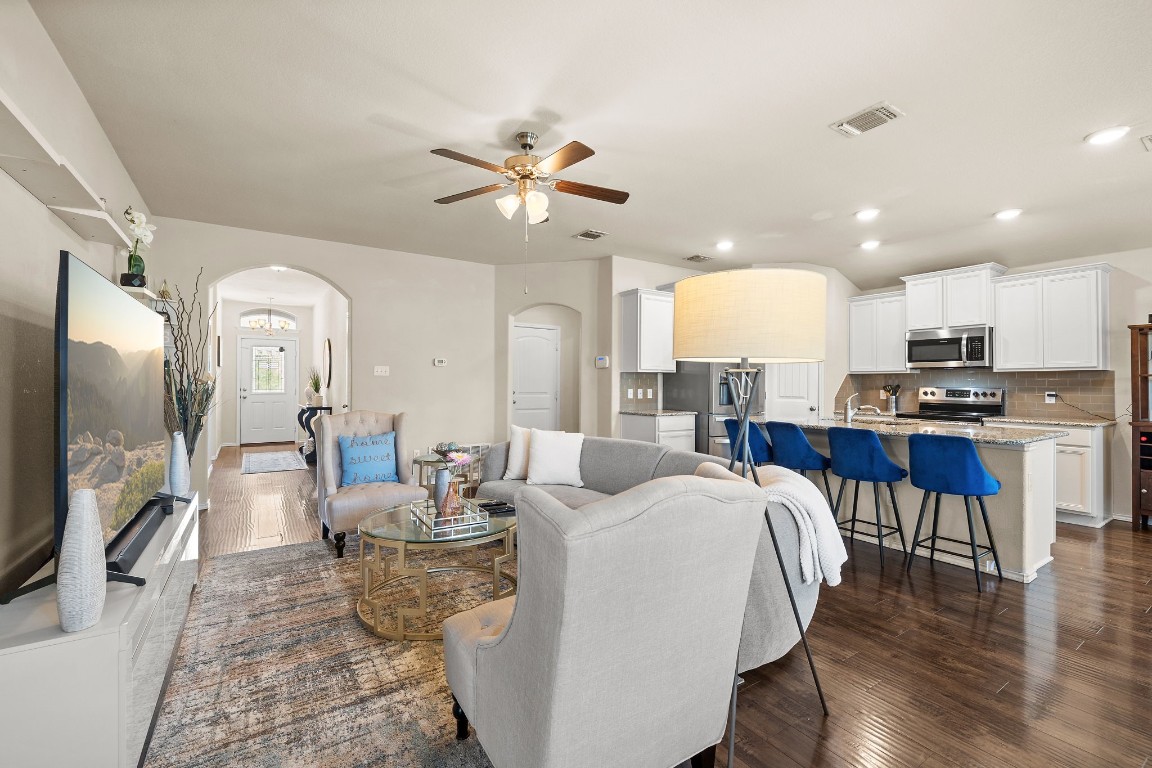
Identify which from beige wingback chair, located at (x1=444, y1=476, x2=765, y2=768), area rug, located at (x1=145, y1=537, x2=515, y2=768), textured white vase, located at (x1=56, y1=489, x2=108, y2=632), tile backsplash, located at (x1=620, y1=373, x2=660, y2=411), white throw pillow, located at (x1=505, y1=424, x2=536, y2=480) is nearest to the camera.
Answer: beige wingback chair, located at (x1=444, y1=476, x2=765, y2=768)

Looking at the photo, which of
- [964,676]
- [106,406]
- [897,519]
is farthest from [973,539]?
[106,406]

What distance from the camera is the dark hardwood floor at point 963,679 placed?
1833mm

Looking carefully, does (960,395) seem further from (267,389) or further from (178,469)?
(267,389)

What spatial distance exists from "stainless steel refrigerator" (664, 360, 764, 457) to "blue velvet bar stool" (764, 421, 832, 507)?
165cm

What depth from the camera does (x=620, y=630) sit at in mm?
1304

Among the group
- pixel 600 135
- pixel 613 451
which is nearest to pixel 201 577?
pixel 613 451

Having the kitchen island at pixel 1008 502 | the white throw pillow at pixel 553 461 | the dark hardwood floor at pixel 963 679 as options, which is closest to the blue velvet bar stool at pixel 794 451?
the kitchen island at pixel 1008 502

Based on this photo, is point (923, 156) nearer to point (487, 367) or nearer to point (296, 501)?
point (487, 367)

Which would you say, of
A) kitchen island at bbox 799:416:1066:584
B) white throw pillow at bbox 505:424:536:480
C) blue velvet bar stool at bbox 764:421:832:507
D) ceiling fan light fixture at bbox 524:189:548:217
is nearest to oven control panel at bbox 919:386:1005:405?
kitchen island at bbox 799:416:1066:584

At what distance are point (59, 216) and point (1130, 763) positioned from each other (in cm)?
429

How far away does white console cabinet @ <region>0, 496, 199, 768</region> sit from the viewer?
4.24 ft

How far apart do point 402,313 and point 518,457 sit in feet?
8.48

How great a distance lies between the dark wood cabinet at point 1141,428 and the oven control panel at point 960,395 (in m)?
1.11

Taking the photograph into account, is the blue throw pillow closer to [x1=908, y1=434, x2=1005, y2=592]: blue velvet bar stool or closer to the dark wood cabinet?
[x1=908, y1=434, x2=1005, y2=592]: blue velvet bar stool
